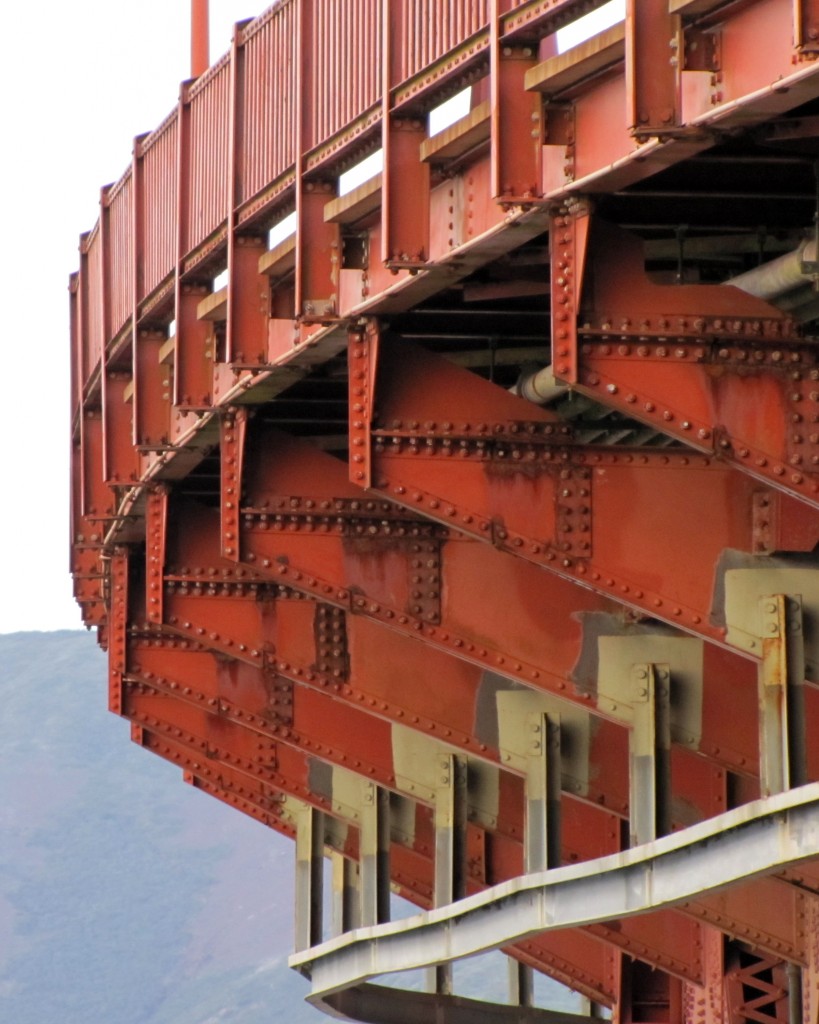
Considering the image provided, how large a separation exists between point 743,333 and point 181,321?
6.13 m

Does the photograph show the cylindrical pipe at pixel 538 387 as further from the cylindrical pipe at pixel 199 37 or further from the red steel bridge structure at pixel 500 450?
the cylindrical pipe at pixel 199 37

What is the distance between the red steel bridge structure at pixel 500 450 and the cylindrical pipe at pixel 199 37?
1046 millimetres

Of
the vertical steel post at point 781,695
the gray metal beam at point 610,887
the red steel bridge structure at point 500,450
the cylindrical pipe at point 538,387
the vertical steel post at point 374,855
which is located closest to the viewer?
the red steel bridge structure at point 500,450

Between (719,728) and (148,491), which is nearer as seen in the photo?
(719,728)

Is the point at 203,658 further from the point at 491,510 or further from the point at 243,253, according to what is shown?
the point at 491,510

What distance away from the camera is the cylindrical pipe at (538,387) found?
15.9m

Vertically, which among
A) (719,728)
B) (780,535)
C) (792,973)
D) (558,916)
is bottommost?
(792,973)

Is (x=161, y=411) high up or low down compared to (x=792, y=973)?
up

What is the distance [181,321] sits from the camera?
56.3 feet

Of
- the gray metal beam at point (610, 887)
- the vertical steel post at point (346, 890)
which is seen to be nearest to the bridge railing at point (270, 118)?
the gray metal beam at point (610, 887)

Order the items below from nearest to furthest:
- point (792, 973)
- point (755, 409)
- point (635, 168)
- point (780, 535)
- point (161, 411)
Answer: point (635, 168) < point (755, 409) < point (780, 535) < point (161, 411) < point (792, 973)

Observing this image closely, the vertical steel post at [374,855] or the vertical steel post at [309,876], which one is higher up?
the vertical steel post at [374,855]

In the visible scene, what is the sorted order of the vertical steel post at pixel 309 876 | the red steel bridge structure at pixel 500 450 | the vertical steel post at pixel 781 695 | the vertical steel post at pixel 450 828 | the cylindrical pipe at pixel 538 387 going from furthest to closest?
the vertical steel post at pixel 309 876, the vertical steel post at pixel 450 828, the cylindrical pipe at pixel 538 387, the vertical steel post at pixel 781 695, the red steel bridge structure at pixel 500 450

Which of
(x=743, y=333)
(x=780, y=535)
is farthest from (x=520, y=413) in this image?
(x=743, y=333)
